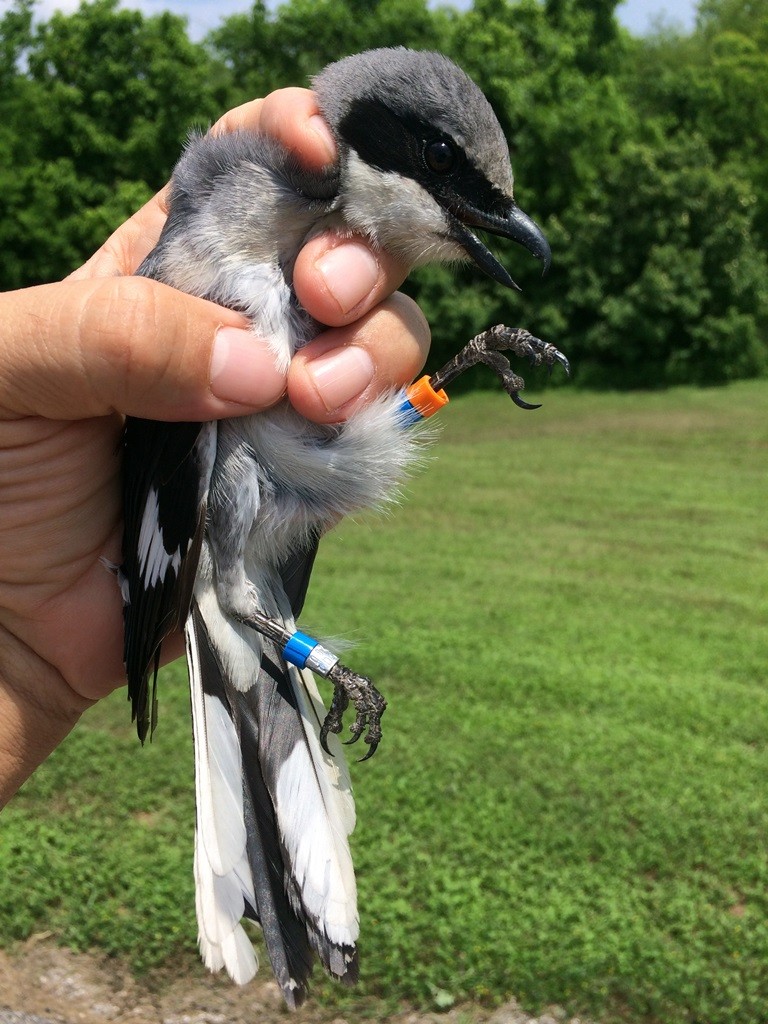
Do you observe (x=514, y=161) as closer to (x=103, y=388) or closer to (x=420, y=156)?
(x=420, y=156)

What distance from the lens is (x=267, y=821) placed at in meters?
2.54

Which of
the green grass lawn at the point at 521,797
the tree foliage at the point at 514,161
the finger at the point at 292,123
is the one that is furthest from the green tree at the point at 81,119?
the finger at the point at 292,123

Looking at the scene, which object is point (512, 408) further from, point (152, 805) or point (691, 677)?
point (152, 805)

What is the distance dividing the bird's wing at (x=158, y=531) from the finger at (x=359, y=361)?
0.95 ft

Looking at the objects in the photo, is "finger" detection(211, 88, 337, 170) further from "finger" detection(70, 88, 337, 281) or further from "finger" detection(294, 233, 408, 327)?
"finger" detection(294, 233, 408, 327)

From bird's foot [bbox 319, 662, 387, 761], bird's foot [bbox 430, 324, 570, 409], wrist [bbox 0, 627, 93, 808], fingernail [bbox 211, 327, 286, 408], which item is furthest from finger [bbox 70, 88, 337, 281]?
bird's foot [bbox 319, 662, 387, 761]

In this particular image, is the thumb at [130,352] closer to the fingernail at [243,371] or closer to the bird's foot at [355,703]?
the fingernail at [243,371]

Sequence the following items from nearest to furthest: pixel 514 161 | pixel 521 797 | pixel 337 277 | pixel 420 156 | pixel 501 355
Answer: pixel 337 277 < pixel 420 156 < pixel 501 355 < pixel 521 797 < pixel 514 161

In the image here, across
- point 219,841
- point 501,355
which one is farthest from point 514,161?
point 219,841

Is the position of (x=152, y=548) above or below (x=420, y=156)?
below

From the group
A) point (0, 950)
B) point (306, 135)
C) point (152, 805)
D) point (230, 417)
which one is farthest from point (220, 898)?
point (152, 805)

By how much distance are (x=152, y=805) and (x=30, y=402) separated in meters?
3.26

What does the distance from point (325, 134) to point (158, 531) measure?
1118 mm

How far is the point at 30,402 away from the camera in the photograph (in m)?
2.48
